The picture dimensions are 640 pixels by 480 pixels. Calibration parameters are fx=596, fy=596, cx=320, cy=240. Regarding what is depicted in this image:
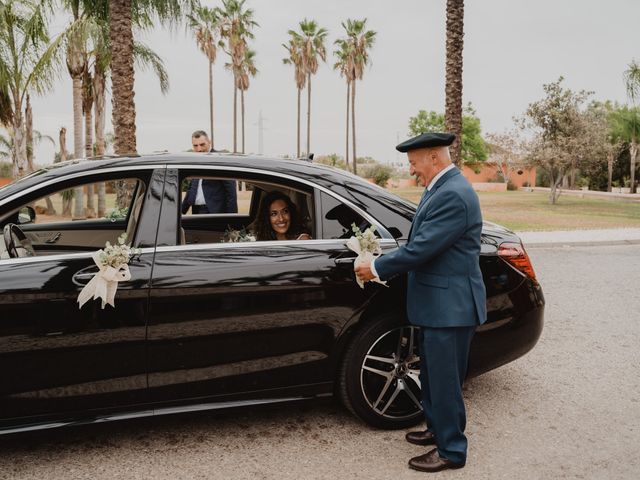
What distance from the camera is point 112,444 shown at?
11.4ft

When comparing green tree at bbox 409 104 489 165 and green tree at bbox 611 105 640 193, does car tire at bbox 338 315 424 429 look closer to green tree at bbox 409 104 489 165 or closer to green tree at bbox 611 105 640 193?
green tree at bbox 611 105 640 193

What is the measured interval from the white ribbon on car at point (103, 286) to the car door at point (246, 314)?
19cm

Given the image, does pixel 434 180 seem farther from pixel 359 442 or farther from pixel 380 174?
pixel 380 174

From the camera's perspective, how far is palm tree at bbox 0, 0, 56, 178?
60.4ft

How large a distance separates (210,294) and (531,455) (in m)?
2.02

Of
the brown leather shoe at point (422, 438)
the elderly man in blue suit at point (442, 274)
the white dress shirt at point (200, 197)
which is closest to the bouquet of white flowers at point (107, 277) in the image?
the elderly man in blue suit at point (442, 274)

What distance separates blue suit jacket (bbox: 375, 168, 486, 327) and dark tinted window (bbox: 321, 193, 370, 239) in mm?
501

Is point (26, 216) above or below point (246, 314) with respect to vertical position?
above

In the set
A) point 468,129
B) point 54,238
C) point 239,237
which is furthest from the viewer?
point 468,129

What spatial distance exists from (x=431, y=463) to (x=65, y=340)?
1.99 metres

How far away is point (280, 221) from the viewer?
163 inches

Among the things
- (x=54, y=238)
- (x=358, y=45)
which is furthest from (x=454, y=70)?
(x=358, y=45)

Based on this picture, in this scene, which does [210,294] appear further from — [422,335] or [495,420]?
[495,420]

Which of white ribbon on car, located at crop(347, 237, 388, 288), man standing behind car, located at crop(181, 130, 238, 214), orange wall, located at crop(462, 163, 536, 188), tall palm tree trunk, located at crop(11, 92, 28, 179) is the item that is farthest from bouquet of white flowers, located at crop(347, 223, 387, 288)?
orange wall, located at crop(462, 163, 536, 188)
